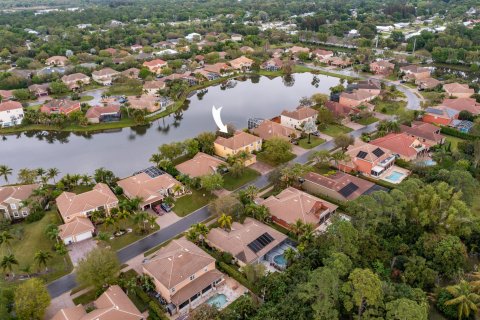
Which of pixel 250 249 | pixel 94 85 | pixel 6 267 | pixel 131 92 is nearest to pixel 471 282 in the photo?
pixel 250 249

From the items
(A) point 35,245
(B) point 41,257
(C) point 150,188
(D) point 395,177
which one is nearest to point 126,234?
(C) point 150,188

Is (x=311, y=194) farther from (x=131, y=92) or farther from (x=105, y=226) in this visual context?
(x=131, y=92)

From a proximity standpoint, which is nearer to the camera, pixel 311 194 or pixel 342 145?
pixel 311 194

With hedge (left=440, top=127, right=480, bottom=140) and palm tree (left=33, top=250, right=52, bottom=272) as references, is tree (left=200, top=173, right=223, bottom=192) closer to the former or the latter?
palm tree (left=33, top=250, right=52, bottom=272)

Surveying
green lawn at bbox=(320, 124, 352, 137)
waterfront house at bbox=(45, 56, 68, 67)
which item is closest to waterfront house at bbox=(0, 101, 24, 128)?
waterfront house at bbox=(45, 56, 68, 67)

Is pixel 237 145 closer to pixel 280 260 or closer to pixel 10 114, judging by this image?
pixel 280 260

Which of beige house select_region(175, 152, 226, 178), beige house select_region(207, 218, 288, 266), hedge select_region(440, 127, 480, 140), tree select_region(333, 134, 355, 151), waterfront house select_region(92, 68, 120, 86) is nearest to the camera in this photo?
beige house select_region(207, 218, 288, 266)
